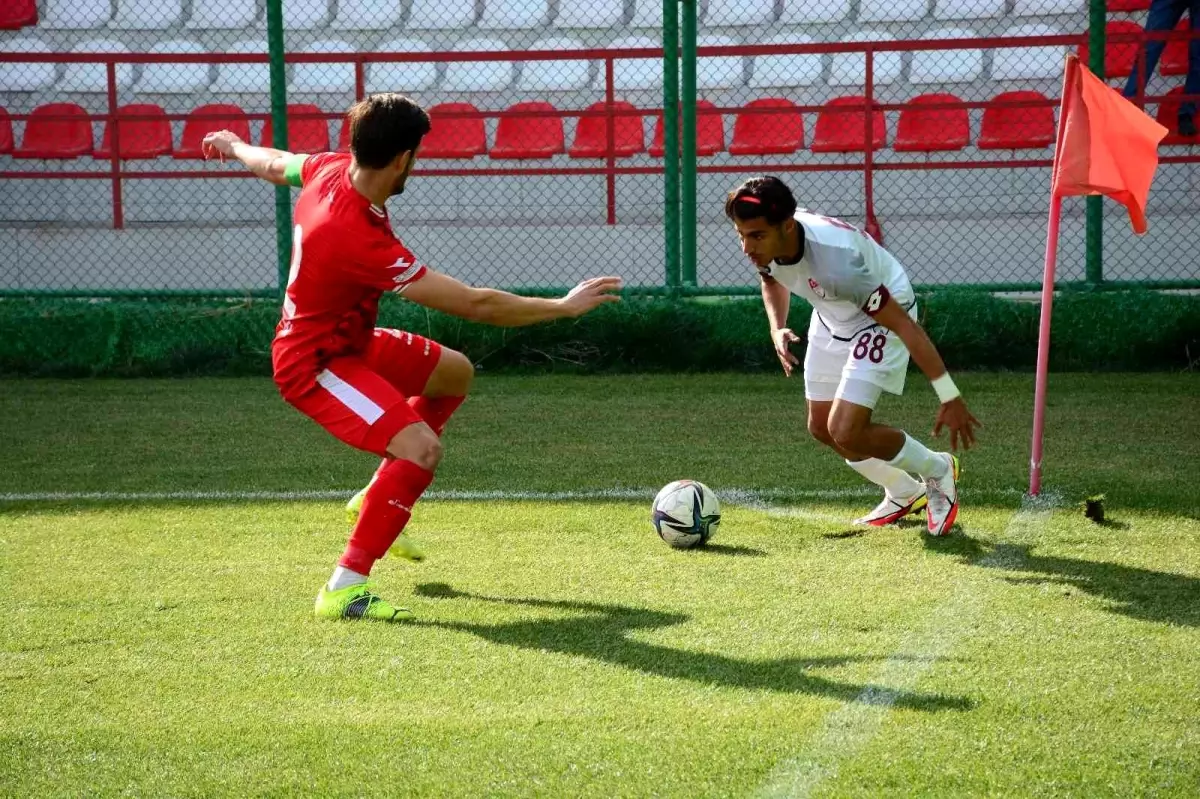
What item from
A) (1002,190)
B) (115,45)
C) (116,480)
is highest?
(115,45)

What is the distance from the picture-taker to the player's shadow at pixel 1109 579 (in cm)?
423

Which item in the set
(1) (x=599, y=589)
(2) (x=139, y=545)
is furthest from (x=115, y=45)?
(1) (x=599, y=589)

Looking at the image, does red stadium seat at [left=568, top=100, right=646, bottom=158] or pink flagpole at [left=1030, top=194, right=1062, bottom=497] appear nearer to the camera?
pink flagpole at [left=1030, top=194, right=1062, bottom=497]

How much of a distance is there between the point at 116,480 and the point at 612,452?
92.6 inches

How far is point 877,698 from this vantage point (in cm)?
346

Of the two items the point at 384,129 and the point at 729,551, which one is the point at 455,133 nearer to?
the point at 729,551

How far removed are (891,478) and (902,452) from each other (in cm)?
18

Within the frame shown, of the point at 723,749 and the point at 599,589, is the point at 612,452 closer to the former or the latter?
the point at 599,589

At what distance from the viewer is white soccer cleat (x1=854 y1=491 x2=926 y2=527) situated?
556 cm

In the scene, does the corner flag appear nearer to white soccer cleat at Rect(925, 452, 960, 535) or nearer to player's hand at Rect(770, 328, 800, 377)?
white soccer cleat at Rect(925, 452, 960, 535)

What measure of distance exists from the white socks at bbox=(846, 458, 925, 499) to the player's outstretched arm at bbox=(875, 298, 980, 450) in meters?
0.72

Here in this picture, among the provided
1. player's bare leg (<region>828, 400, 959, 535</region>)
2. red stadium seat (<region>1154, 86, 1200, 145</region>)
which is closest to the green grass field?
player's bare leg (<region>828, 400, 959, 535</region>)

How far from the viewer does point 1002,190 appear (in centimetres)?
1316

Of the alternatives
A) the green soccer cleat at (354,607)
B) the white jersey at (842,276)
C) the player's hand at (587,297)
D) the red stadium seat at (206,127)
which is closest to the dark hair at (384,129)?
the player's hand at (587,297)
